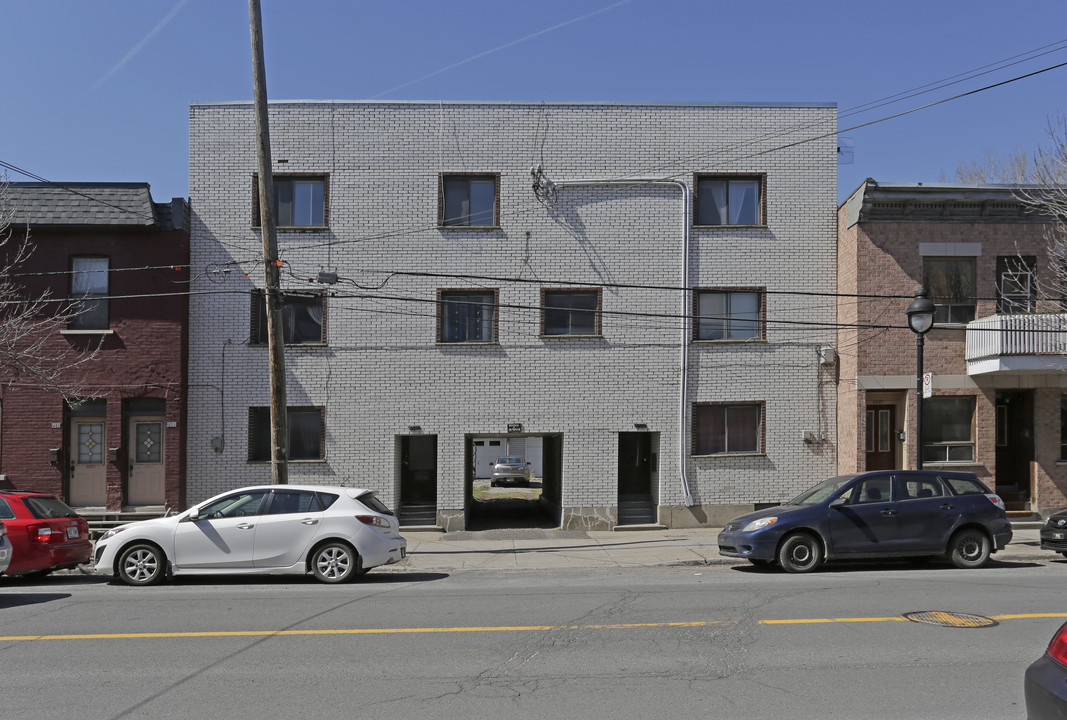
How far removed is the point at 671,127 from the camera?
19.4 meters

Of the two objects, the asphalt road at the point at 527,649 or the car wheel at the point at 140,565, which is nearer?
the asphalt road at the point at 527,649

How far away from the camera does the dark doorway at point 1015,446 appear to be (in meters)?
18.9

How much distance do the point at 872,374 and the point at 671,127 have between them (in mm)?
7021

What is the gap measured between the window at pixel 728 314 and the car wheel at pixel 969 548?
23.7 ft

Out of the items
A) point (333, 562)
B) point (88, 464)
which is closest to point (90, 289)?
point (88, 464)

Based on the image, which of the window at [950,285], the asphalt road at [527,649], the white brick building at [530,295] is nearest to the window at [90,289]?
the white brick building at [530,295]

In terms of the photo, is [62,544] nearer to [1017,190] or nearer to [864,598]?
[864,598]

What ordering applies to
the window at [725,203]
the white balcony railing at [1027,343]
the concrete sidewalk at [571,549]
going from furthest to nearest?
the window at [725,203]
the white balcony railing at [1027,343]
the concrete sidewalk at [571,549]

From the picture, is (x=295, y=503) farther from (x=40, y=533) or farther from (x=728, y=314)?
(x=728, y=314)

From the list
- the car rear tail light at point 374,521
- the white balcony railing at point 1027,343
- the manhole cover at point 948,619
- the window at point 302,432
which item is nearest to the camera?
the manhole cover at point 948,619

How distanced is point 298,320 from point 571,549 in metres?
7.93

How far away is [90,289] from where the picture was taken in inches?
726

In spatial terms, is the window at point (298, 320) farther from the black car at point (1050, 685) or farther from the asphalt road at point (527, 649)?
the black car at point (1050, 685)

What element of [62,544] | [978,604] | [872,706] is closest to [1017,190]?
[978,604]
